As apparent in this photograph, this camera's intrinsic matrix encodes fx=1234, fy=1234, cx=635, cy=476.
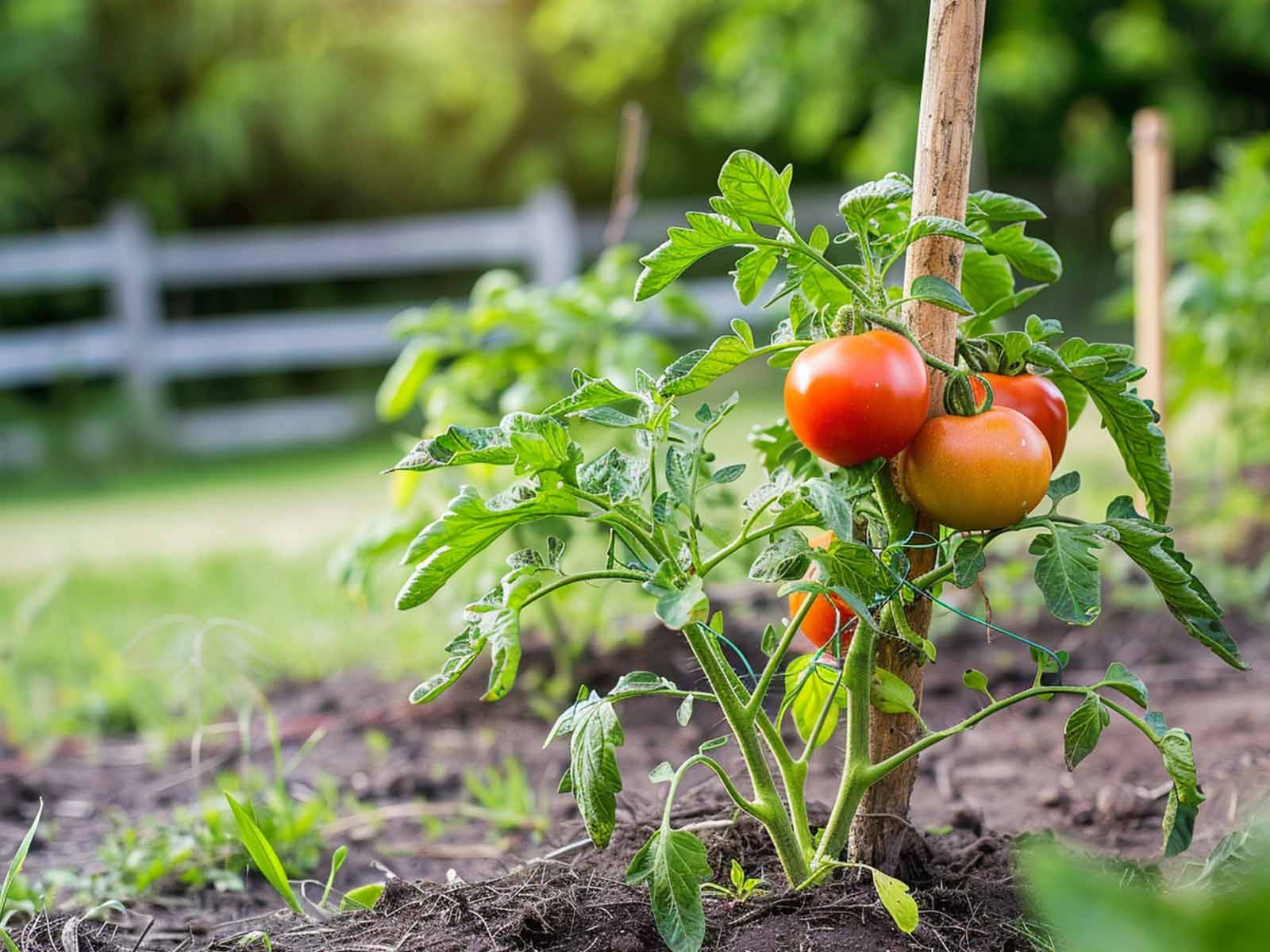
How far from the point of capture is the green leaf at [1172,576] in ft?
3.76

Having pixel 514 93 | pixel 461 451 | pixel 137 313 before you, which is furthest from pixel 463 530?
pixel 514 93

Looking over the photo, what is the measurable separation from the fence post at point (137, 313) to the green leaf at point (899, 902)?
682cm

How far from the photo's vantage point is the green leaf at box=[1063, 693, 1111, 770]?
116 cm

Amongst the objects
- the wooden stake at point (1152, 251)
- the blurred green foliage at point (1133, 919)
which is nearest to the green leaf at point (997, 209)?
the blurred green foliage at point (1133, 919)

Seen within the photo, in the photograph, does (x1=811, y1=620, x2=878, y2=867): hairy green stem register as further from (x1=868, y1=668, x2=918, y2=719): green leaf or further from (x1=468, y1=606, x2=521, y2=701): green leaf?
(x1=468, y1=606, x2=521, y2=701): green leaf

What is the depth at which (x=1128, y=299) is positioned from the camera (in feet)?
12.9

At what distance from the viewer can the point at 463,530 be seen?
1.11 meters

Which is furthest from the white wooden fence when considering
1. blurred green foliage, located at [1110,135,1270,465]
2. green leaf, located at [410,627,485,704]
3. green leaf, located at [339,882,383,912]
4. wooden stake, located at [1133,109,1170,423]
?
green leaf, located at [410,627,485,704]

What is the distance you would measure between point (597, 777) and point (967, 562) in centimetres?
39

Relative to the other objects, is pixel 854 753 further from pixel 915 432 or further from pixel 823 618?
pixel 915 432

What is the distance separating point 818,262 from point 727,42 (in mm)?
9045

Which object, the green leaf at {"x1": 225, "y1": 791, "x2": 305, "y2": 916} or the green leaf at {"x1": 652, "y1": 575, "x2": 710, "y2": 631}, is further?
the green leaf at {"x1": 225, "y1": 791, "x2": 305, "y2": 916}

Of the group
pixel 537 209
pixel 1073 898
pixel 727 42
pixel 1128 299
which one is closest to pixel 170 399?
pixel 537 209

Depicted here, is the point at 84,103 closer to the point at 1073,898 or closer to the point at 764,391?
the point at 764,391
